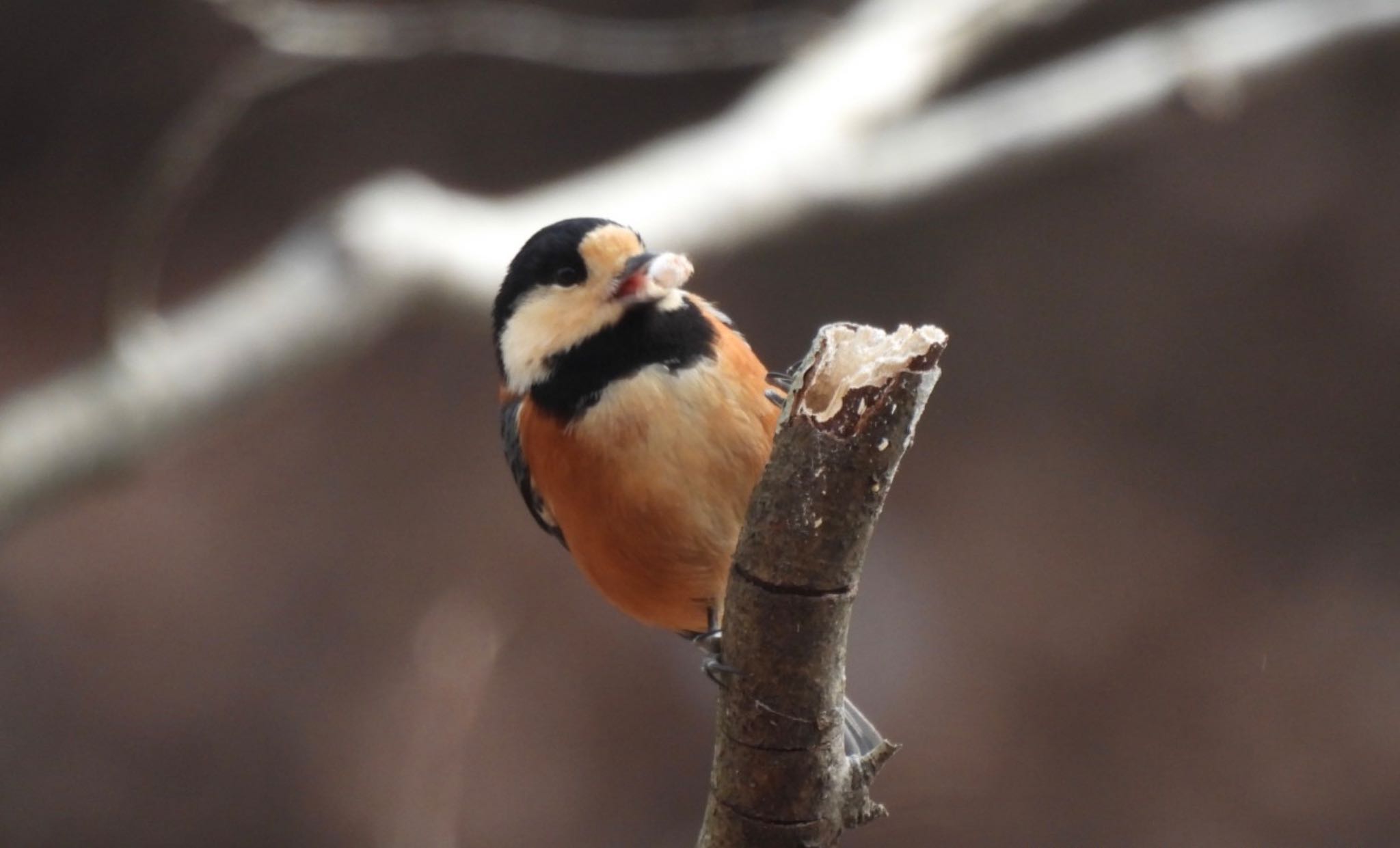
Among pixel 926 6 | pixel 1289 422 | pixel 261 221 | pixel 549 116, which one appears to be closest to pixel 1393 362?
pixel 1289 422

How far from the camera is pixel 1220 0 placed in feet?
14.4

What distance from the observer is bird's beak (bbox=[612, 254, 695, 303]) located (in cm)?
154

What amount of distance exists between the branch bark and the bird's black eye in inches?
18.0

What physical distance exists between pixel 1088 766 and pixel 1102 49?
204 centimetres

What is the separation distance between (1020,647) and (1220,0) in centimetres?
203

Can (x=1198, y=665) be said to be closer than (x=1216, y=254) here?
Yes

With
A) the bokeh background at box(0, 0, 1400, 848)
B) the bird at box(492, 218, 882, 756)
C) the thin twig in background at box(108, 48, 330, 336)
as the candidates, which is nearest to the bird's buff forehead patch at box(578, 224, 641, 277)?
the bird at box(492, 218, 882, 756)

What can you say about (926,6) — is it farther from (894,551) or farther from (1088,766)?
(1088,766)

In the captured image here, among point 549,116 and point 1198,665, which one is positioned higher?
point 549,116

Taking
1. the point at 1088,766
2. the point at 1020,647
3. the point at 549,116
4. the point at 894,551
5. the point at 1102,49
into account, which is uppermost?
the point at 549,116

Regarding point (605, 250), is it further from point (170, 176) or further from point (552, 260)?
point (170, 176)

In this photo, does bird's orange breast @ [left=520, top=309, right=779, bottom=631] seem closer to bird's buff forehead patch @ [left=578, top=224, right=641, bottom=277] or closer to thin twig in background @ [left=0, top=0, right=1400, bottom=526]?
bird's buff forehead patch @ [left=578, top=224, right=641, bottom=277]

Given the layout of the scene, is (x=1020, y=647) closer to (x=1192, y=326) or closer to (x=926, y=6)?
(x=1192, y=326)

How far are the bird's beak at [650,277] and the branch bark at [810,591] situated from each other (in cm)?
37
